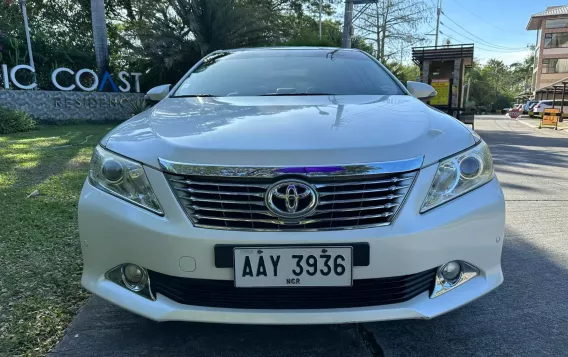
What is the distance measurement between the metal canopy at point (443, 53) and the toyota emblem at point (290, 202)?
13322 millimetres

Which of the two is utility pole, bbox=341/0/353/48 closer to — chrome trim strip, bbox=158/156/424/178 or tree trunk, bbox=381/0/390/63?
tree trunk, bbox=381/0/390/63

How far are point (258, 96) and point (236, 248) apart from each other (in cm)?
123

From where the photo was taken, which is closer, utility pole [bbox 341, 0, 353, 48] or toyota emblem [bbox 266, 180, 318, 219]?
toyota emblem [bbox 266, 180, 318, 219]

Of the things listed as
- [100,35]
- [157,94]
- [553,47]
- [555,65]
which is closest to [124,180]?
[157,94]

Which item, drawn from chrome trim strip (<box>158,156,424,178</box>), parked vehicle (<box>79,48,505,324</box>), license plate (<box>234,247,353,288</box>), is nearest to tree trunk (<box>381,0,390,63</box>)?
parked vehicle (<box>79,48,505,324</box>)

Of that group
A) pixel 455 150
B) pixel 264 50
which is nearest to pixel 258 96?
pixel 264 50

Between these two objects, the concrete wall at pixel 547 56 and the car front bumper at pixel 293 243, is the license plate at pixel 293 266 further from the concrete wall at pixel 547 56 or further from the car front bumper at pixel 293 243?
the concrete wall at pixel 547 56

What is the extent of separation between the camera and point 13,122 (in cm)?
1051

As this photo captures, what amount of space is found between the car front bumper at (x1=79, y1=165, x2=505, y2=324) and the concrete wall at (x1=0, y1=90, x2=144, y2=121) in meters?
13.3

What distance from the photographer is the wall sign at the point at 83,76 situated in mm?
13036

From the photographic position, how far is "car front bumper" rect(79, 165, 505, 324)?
1564 mm

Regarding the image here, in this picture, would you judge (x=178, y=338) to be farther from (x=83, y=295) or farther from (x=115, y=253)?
(x=83, y=295)

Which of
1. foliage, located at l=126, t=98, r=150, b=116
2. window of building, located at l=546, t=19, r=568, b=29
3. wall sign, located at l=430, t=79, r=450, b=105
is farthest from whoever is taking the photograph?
window of building, located at l=546, t=19, r=568, b=29

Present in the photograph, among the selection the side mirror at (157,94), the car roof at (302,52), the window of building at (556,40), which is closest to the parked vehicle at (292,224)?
the side mirror at (157,94)
